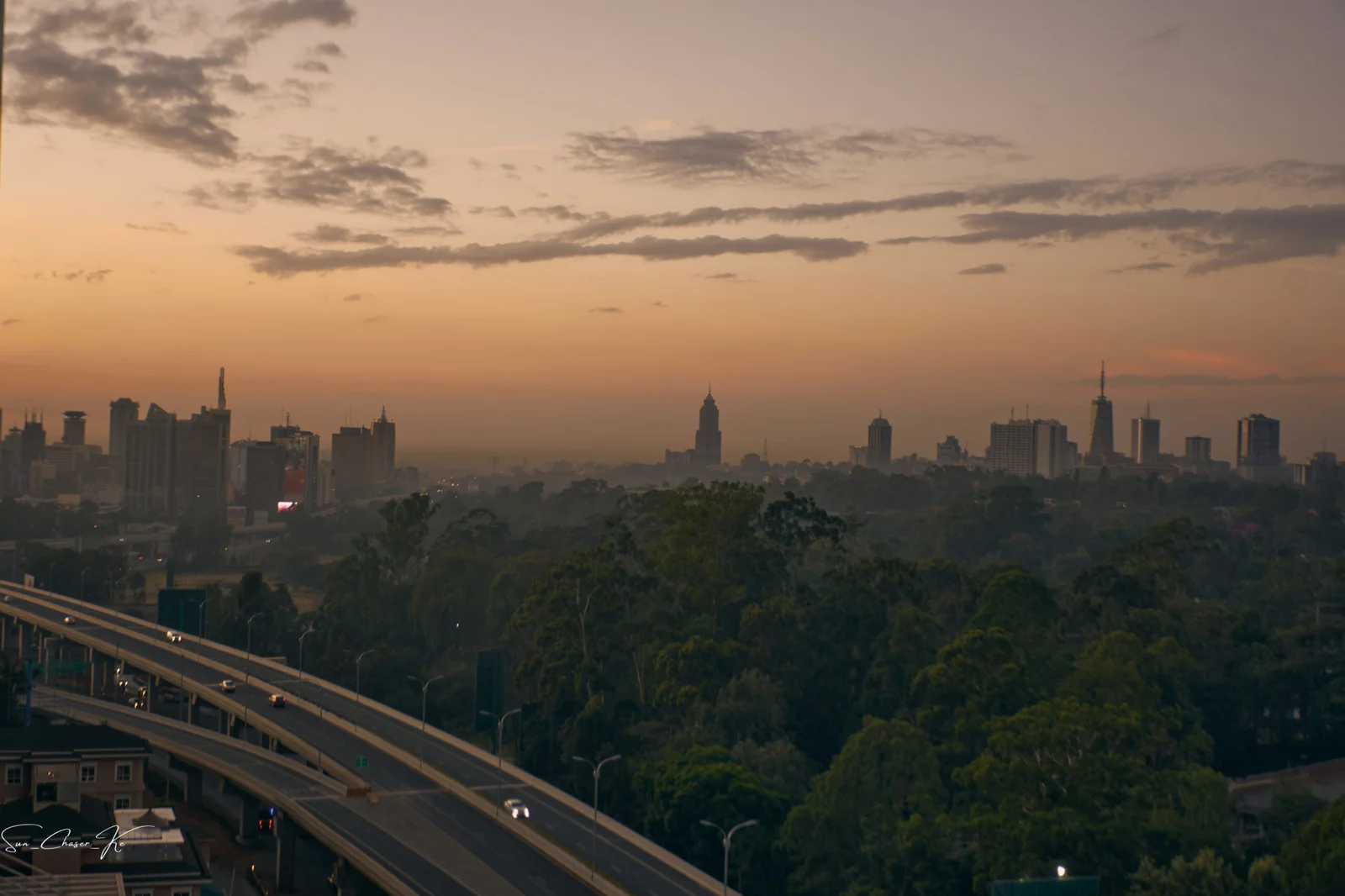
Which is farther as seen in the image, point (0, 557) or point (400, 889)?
point (0, 557)

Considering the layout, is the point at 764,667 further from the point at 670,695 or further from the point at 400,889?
the point at 400,889

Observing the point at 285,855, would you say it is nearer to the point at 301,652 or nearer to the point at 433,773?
the point at 433,773

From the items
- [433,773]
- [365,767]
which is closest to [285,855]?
[365,767]

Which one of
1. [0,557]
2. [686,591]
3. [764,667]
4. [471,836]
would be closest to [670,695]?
[764,667]

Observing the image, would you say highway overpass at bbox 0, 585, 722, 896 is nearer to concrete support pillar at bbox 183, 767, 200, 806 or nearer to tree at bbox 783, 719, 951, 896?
concrete support pillar at bbox 183, 767, 200, 806

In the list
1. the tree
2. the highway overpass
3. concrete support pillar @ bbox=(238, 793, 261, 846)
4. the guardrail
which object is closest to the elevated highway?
the highway overpass
